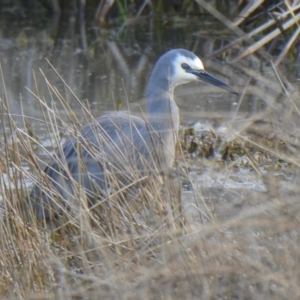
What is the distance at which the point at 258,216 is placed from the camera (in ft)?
7.52

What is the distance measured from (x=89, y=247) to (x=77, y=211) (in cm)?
17

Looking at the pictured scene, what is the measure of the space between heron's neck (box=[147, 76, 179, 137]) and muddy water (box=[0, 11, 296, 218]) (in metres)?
0.63

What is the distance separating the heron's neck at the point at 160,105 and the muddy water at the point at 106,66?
63 cm

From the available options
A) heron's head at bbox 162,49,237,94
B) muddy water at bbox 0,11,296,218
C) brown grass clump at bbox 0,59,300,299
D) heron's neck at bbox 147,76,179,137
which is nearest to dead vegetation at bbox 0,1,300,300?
brown grass clump at bbox 0,59,300,299

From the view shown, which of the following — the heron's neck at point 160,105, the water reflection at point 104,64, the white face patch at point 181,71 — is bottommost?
the water reflection at point 104,64

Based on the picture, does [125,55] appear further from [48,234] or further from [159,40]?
[48,234]

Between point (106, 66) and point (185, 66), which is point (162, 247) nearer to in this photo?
point (185, 66)

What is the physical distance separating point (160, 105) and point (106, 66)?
9.43 ft

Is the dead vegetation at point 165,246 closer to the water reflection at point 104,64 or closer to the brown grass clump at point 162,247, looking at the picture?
the brown grass clump at point 162,247

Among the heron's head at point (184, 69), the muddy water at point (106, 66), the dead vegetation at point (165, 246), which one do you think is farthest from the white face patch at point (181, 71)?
the dead vegetation at point (165, 246)

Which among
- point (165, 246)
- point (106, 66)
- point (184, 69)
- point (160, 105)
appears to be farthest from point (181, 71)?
point (106, 66)

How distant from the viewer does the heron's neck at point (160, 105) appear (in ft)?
12.5

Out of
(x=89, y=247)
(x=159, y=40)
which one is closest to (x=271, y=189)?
(x=89, y=247)

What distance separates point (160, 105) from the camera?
3863mm
